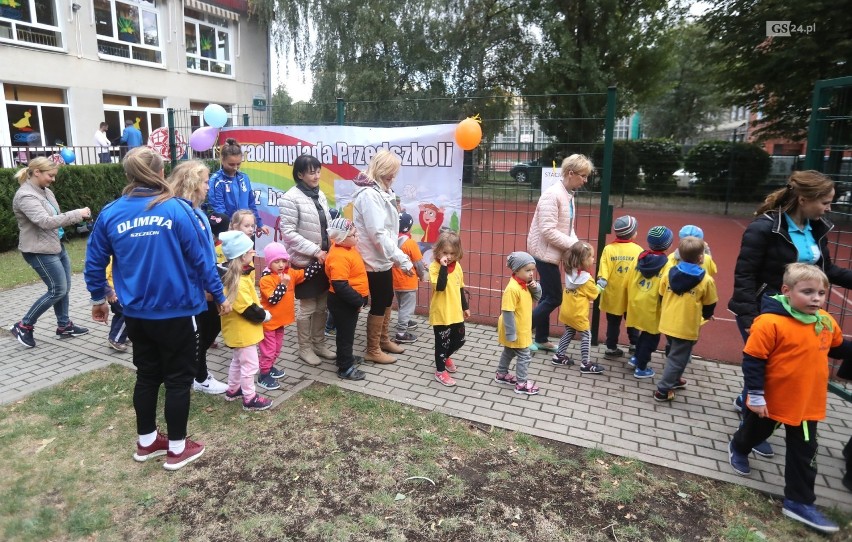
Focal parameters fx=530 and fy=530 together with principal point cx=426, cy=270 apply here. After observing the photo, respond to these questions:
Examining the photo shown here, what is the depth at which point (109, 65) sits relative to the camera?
19125 millimetres

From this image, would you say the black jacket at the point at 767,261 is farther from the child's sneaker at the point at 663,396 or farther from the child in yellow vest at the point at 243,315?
the child in yellow vest at the point at 243,315

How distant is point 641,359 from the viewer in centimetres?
464

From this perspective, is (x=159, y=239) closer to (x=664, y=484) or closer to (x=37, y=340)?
(x=664, y=484)

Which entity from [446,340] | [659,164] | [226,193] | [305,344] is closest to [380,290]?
[446,340]

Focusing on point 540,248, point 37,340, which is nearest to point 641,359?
point 540,248

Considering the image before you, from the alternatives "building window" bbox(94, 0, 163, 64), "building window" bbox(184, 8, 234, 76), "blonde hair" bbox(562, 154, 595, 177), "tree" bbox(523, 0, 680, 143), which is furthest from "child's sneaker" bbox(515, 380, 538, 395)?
"building window" bbox(184, 8, 234, 76)

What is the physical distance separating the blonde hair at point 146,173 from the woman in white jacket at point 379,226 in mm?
1648

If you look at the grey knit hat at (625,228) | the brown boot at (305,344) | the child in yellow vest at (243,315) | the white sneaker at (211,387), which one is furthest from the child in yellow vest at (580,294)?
the white sneaker at (211,387)

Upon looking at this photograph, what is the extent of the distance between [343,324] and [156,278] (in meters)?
1.74

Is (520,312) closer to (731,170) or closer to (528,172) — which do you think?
(528,172)

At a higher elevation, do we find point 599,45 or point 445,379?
point 599,45

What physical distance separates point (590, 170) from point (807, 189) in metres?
1.84

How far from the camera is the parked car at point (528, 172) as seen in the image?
542cm

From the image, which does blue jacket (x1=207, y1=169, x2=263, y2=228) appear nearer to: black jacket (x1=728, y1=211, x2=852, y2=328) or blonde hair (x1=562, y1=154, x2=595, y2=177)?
blonde hair (x1=562, y1=154, x2=595, y2=177)
